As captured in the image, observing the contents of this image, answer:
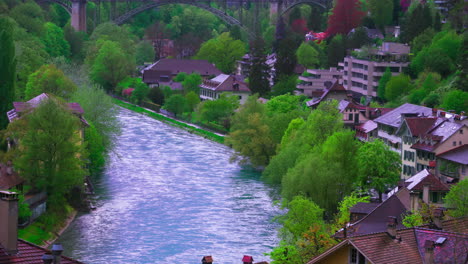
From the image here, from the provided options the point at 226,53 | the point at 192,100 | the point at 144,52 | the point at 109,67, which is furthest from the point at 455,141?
the point at 144,52

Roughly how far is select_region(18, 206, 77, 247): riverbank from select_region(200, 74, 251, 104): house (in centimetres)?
4763

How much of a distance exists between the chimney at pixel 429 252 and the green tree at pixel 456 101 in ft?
143

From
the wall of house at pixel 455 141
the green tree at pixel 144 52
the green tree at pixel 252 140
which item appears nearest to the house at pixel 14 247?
the wall of house at pixel 455 141

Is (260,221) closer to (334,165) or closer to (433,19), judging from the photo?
(334,165)

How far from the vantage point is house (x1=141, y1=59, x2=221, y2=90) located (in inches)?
4286

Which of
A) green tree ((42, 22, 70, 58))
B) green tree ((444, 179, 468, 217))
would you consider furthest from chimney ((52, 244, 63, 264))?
green tree ((42, 22, 70, 58))

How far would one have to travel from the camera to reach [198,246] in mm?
43219

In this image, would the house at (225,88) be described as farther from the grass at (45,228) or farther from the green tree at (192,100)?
the grass at (45,228)

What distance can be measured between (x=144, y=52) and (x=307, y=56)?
35.2 metres

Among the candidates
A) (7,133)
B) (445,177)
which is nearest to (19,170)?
(7,133)

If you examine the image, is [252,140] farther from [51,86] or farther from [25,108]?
[25,108]

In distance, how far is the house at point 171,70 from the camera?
108875 millimetres

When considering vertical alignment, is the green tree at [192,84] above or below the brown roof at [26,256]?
below

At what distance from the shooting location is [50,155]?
4841cm
